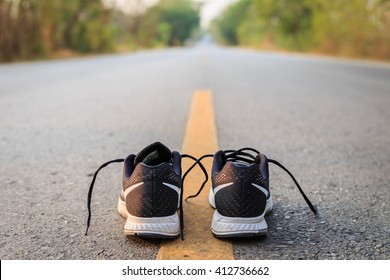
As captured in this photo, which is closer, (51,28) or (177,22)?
(51,28)

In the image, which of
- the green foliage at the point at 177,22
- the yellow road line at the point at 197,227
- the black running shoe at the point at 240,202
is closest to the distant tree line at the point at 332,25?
the yellow road line at the point at 197,227

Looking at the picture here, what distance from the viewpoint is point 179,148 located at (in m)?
2.69

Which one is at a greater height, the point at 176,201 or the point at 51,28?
the point at 176,201

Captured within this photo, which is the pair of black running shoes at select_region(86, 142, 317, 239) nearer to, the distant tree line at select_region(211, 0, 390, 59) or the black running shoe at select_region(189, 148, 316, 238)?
the black running shoe at select_region(189, 148, 316, 238)

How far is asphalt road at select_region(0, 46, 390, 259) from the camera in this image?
56.9 inches

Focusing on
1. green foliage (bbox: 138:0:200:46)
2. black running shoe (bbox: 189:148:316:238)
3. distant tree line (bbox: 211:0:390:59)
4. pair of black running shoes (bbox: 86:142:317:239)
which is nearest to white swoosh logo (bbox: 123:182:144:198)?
pair of black running shoes (bbox: 86:142:317:239)

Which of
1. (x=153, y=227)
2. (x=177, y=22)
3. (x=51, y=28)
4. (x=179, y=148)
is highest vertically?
(x=153, y=227)

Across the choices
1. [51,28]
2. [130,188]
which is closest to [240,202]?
[130,188]

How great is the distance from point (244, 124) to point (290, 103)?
1.45 metres

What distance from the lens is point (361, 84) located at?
7008 millimetres

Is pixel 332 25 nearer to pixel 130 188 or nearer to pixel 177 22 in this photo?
pixel 130 188

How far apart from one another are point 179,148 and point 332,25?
58.1ft

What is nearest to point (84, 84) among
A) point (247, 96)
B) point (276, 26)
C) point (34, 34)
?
point (247, 96)

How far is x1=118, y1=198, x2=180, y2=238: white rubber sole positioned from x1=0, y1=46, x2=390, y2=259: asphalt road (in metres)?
0.04
